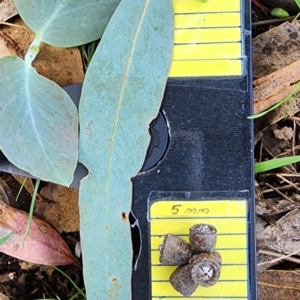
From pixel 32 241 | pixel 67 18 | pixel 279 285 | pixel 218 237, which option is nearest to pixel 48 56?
pixel 67 18

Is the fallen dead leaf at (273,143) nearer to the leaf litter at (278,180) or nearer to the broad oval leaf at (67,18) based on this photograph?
the leaf litter at (278,180)

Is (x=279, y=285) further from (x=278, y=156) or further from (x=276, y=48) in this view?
(x=276, y=48)

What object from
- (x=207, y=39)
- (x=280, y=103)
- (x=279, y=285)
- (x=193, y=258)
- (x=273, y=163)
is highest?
(x=207, y=39)

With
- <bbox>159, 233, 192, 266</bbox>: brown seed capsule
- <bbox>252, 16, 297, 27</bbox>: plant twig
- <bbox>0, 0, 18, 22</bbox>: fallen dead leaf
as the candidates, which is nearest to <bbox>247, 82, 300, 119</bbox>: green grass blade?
<bbox>252, 16, 297, 27</bbox>: plant twig

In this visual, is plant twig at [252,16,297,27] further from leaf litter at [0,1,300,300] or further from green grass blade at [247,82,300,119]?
green grass blade at [247,82,300,119]

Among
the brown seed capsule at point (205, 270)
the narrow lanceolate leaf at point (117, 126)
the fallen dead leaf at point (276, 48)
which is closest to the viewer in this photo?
the brown seed capsule at point (205, 270)

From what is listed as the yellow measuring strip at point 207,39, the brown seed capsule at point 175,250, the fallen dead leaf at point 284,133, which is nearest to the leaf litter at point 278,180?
the fallen dead leaf at point 284,133
